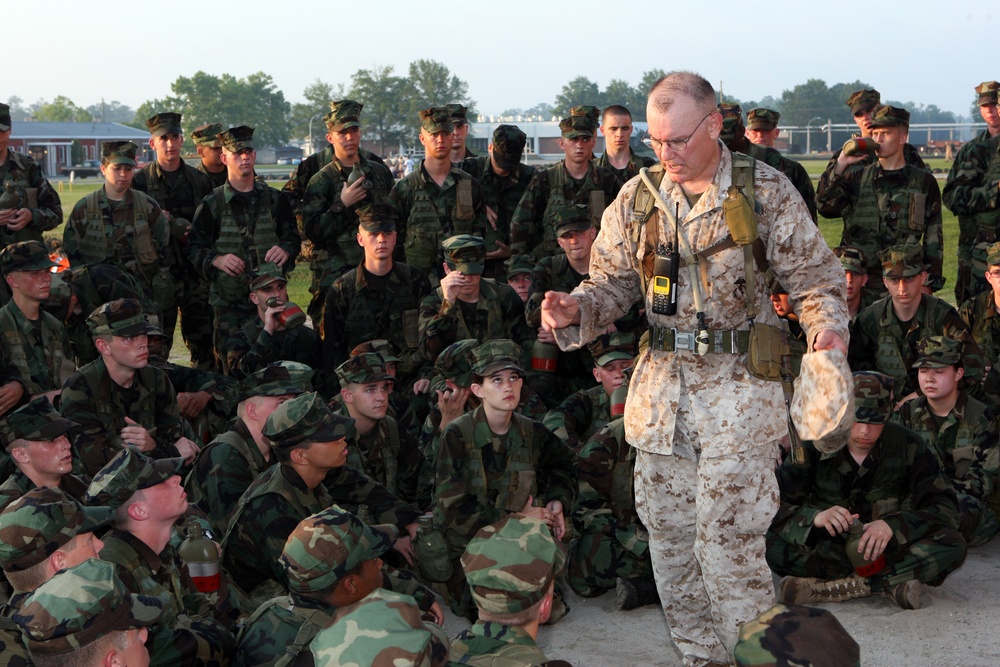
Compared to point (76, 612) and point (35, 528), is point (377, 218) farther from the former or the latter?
point (76, 612)

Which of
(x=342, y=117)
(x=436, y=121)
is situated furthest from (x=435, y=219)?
(x=342, y=117)

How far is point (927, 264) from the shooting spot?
948cm

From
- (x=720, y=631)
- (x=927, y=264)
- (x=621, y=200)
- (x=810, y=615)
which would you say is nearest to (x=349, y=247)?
(x=927, y=264)

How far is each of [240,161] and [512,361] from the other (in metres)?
4.05

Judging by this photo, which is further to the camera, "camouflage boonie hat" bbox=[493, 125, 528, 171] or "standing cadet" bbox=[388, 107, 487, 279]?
"camouflage boonie hat" bbox=[493, 125, 528, 171]

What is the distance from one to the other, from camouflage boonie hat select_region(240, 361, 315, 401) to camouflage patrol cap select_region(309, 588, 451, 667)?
3.57 metres

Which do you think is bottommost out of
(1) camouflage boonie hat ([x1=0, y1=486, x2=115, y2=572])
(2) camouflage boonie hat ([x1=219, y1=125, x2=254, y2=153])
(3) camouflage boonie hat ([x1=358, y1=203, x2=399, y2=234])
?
(1) camouflage boonie hat ([x1=0, y1=486, x2=115, y2=572])

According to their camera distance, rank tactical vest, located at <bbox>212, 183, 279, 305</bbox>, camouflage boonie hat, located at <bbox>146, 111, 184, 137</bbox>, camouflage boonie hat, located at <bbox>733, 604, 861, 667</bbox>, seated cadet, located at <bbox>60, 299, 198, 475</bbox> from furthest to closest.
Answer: camouflage boonie hat, located at <bbox>146, 111, 184, 137</bbox> < tactical vest, located at <bbox>212, 183, 279, 305</bbox> < seated cadet, located at <bbox>60, 299, 198, 475</bbox> < camouflage boonie hat, located at <bbox>733, 604, 861, 667</bbox>

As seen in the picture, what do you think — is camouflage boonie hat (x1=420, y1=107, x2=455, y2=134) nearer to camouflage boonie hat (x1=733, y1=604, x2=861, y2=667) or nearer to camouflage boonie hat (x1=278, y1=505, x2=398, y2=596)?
camouflage boonie hat (x1=278, y1=505, x2=398, y2=596)

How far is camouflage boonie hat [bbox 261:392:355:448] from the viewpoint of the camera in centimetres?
562

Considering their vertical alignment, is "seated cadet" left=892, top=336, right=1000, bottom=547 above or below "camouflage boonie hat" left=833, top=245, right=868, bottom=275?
below

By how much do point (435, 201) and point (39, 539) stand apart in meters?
5.53

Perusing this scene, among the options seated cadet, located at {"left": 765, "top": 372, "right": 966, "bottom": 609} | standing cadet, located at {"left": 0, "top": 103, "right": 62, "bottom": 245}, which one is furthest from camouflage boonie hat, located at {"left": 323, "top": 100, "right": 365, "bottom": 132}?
seated cadet, located at {"left": 765, "top": 372, "right": 966, "bottom": 609}

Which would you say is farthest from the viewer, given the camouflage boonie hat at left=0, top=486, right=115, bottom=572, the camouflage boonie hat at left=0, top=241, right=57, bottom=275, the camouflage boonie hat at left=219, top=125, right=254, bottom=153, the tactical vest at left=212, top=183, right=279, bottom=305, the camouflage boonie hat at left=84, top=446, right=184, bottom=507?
the camouflage boonie hat at left=219, top=125, right=254, bottom=153
